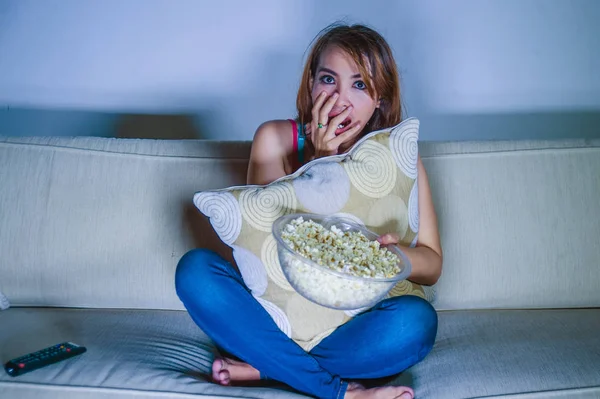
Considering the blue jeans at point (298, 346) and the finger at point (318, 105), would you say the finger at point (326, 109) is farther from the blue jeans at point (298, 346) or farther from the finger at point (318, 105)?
the blue jeans at point (298, 346)

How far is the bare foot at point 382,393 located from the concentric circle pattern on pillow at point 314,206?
0.42ft

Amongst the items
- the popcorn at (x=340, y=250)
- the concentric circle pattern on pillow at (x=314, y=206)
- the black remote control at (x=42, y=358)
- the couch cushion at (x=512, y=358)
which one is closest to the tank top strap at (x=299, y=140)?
the concentric circle pattern on pillow at (x=314, y=206)

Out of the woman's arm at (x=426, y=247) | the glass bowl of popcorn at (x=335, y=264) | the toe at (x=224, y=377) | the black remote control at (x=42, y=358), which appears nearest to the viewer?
the glass bowl of popcorn at (x=335, y=264)

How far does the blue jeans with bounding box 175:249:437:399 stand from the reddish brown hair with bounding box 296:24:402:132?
514mm

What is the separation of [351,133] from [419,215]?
0.81ft

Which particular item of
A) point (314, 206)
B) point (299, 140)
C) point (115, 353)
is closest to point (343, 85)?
point (299, 140)

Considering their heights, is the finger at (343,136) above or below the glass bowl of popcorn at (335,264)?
above

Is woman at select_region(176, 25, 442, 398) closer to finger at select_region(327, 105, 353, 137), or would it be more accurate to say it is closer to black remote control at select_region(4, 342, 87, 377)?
finger at select_region(327, 105, 353, 137)

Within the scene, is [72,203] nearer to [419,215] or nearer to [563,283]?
[419,215]

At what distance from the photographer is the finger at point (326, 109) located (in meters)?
1.46

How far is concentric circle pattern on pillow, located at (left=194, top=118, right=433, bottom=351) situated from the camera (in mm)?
1255

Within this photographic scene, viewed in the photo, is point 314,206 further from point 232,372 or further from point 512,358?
point 512,358

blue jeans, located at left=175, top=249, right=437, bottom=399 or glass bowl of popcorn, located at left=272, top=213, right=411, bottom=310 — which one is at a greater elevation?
glass bowl of popcorn, located at left=272, top=213, right=411, bottom=310

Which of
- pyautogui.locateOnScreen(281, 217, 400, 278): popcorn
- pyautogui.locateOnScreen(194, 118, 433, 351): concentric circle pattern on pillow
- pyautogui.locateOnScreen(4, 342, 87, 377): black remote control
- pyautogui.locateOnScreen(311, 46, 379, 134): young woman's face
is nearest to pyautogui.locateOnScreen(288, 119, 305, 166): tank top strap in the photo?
pyautogui.locateOnScreen(311, 46, 379, 134): young woman's face
